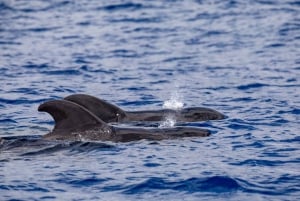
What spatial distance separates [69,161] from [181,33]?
1563 cm

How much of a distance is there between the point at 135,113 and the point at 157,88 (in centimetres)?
354

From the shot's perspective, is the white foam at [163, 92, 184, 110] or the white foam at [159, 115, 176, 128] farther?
the white foam at [163, 92, 184, 110]

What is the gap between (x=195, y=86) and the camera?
21094 mm

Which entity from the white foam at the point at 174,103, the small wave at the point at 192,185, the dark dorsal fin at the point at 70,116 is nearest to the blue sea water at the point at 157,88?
the small wave at the point at 192,185

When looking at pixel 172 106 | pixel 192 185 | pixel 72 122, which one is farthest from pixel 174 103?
pixel 192 185

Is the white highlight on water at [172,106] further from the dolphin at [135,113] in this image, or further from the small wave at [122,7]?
the small wave at [122,7]

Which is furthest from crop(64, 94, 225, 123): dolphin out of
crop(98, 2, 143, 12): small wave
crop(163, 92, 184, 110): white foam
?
crop(98, 2, 143, 12): small wave

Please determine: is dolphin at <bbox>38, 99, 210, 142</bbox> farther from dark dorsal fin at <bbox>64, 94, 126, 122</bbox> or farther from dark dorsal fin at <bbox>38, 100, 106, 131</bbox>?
dark dorsal fin at <bbox>64, 94, 126, 122</bbox>

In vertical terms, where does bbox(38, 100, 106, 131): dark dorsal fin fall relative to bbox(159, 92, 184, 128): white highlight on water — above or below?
above

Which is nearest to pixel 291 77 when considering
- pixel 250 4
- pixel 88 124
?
pixel 88 124

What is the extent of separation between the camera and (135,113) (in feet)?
57.5

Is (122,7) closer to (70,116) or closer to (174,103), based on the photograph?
(174,103)

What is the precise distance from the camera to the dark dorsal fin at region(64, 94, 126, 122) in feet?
54.5

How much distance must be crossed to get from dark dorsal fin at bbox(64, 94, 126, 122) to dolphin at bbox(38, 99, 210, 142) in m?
1.54
